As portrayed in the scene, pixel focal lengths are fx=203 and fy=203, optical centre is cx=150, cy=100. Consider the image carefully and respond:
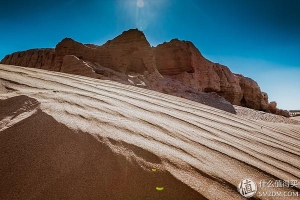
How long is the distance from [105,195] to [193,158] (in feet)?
1.87

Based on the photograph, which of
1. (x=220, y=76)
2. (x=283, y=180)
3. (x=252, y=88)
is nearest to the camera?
(x=283, y=180)

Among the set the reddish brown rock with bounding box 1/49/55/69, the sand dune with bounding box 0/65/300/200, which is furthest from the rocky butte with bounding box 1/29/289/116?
the sand dune with bounding box 0/65/300/200

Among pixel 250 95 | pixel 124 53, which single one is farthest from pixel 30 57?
pixel 250 95

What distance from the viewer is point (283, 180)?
1282 mm

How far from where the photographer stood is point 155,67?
38.3 ft

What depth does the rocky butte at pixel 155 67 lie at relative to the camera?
9.28m

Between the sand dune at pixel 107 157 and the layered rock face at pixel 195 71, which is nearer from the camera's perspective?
the sand dune at pixel 107 157

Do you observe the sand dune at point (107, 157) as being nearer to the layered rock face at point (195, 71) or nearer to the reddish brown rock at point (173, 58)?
the layered rock face at point (195, 71)

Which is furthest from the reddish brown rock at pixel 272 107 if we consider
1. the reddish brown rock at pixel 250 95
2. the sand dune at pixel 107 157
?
the sand dune at pixel 107 157

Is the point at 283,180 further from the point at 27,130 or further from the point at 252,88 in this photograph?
the point at 252,88

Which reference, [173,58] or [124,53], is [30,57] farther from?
[124,53]

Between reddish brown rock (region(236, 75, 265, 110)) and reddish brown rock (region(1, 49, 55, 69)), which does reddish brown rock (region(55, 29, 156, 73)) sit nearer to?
reddish brown rock (region(1, 49, 55, 69))

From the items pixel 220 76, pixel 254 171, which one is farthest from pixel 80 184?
pixel 220 76

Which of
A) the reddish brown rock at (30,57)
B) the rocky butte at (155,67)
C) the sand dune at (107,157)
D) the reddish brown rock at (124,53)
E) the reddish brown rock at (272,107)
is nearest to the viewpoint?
the sand dune at (107,157)
